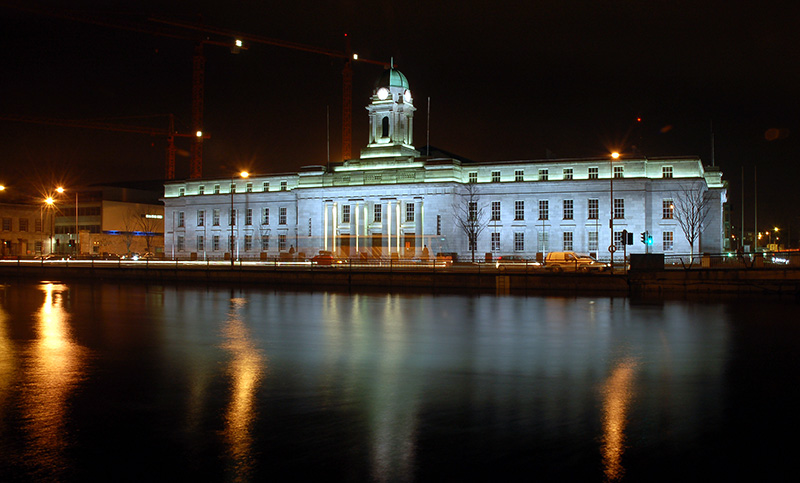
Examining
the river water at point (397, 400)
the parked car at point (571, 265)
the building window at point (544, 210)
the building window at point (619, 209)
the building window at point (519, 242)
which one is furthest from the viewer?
the building window at point (519, 242)

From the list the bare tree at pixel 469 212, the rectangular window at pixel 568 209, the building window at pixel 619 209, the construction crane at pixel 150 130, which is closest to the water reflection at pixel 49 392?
the bare tree at pixel 469 212

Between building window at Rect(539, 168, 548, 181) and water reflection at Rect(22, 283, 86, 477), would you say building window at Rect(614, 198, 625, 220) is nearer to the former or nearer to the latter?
building window at Rect(539, 168, 548, 181)

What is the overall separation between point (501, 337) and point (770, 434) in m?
10.00

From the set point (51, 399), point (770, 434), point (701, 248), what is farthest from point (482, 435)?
point (701, 248)

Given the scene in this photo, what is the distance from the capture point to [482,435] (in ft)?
28.9

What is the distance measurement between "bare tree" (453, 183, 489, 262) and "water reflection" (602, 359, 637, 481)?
59266 mm

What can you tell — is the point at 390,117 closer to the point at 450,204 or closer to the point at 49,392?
the point at 450,204

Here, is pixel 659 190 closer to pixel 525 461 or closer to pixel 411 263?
pixel 411 263

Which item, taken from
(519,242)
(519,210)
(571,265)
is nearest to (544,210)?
(519,210)

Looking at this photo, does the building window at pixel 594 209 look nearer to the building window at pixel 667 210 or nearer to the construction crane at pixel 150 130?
the building window at pixel 667 210

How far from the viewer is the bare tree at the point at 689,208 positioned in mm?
66438

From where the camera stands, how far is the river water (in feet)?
25.4

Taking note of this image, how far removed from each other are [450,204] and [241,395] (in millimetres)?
63820

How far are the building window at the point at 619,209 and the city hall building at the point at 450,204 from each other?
103 mm
